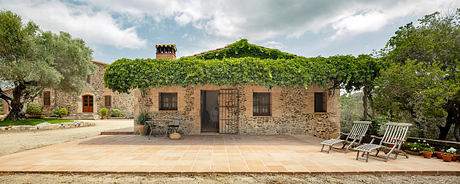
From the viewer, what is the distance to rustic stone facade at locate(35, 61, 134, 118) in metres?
18.9

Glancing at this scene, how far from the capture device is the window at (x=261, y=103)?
834 cm

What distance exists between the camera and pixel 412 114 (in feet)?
21.2

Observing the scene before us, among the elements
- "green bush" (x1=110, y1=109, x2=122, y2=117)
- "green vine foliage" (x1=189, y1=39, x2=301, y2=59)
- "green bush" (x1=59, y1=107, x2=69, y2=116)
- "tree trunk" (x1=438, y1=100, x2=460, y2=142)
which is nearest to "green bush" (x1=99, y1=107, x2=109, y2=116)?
"green bush" (x1=110, y1=109, x2=122, y2=117)

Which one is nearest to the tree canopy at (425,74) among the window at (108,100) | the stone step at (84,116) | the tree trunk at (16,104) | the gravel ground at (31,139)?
the gravel ground at (31,139)

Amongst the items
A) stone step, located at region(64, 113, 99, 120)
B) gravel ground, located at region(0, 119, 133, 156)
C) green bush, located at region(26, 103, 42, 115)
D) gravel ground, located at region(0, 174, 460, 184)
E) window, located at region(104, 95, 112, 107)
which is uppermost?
window, located at region(104, 95, 112, 107)

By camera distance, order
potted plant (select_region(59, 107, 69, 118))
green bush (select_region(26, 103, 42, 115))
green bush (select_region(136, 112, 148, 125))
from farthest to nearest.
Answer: potted plant (select_region(59, 107, 69, 118))
green bush (select_region(26, 103, 42, 115))
green bush (select_region(136, 112, 148, 125))

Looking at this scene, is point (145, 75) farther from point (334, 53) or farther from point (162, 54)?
point (334, 53)

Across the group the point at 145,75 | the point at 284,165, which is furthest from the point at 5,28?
the point at 284,165

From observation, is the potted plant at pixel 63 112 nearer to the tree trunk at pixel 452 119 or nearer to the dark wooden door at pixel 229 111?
the dark wooden door at pixel 229 111

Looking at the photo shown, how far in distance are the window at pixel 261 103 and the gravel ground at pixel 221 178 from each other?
4.90 meters

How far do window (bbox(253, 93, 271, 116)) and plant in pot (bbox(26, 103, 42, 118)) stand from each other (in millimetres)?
20236

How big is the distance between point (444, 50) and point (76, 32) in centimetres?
1901

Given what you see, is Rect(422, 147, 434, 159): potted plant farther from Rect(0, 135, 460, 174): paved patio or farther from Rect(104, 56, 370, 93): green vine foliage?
Rect(104, 56, 370, 93): green vine foliage

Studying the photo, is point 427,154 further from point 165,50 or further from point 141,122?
point 165,50
